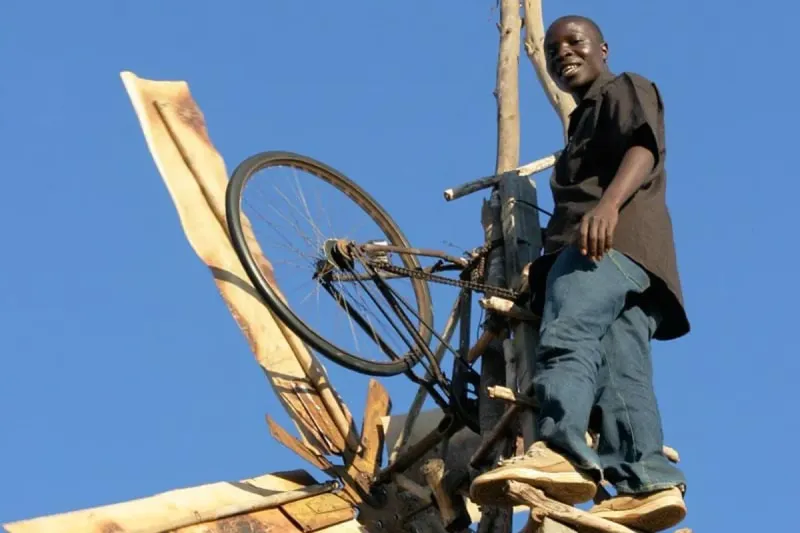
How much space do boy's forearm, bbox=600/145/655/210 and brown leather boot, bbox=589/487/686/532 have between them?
1.16 m

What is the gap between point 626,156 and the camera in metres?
7.94

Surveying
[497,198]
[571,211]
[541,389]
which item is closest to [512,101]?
[497,198]

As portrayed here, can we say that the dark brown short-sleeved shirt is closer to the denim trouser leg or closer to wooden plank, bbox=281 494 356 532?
the denim trouser leg

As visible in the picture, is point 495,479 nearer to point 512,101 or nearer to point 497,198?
point 497,198

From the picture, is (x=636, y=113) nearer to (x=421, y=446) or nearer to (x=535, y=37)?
(x=421, y=446)

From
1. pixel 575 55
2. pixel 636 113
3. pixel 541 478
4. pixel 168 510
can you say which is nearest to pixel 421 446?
pixel 168 510

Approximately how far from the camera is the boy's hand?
7598mm

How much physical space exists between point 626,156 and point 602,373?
0.90m

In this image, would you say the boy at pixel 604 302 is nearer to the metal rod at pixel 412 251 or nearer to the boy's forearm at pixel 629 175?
the boy's forearm at pixel 629 175

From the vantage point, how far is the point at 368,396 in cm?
973

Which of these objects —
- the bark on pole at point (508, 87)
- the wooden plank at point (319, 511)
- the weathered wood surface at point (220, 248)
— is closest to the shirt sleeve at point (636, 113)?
the bark on pole at point (508, 87)

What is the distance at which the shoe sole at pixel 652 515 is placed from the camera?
7.28 meters

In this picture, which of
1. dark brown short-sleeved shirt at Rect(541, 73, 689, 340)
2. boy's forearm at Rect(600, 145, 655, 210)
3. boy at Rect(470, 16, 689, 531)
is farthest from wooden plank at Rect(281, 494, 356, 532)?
boy's forearm at Rect(600, 145, 655, 210)

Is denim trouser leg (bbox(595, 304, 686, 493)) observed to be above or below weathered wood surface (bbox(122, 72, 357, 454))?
below
